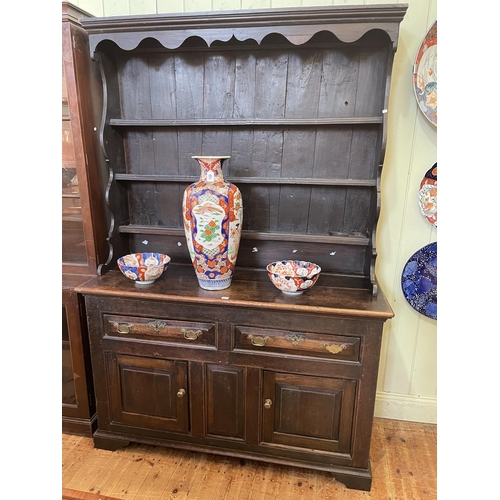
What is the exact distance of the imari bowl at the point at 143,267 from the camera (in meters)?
1.52

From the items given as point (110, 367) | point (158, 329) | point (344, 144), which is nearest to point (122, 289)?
point (158, 329)

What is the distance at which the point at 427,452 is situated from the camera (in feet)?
5.57

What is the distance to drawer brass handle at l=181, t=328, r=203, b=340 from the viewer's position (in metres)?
1.47

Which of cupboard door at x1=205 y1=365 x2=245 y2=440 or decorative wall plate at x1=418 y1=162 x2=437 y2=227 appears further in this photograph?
decorative wall plate at x1=418 y1=162 x2=437 y2=227

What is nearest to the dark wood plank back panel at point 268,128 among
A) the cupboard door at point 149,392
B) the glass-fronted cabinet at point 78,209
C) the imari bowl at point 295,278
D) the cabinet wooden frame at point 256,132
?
the cabinet wooden frame at point 256,132

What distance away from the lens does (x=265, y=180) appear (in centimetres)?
159

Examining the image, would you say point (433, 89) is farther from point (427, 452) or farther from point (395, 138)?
point (427, 452)

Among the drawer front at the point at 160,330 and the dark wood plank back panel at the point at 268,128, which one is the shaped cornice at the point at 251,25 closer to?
the dark wood plank back panel at the point at 268,128

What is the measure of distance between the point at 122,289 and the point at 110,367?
371 millimetres

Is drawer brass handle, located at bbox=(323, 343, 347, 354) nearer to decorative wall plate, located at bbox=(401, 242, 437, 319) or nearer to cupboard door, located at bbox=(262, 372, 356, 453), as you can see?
cupboard door, located at bbox=(262, 372, 356, 453)

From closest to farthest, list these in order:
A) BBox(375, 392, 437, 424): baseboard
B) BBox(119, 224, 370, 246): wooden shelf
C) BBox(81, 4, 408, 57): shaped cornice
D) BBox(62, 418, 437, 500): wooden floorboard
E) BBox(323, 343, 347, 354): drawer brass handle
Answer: BBox(81, 4, 408, 57): shaped cornice → BBox(323, 343, 347, 354): drawer brass handle → BBox(62, 418, 437, 500): wooden floorboard → BBox(119, 224, 370, 246): wooden shelf → BBox(375, 392, 437, 424): baseboard

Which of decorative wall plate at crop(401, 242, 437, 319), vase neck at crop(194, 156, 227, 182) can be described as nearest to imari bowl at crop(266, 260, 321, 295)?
vase neck at crop(194, 156, 227, 182)
